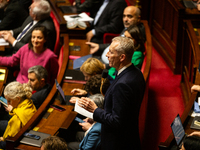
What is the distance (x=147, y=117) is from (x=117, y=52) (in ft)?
5.51

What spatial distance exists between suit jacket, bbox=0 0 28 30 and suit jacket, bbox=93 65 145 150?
9.53ft

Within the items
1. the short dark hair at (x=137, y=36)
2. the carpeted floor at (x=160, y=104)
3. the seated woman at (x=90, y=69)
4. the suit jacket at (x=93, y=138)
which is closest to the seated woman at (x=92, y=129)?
the suit jacket at (x=93, y=138)

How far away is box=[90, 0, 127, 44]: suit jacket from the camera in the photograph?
387 centimetres

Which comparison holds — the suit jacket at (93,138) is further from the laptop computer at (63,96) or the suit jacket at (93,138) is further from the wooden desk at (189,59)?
the wooden desk at (189,59)

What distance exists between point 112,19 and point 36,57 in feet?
3.68

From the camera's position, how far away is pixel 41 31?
333cm

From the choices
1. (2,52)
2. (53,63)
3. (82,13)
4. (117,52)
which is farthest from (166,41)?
(117,52)

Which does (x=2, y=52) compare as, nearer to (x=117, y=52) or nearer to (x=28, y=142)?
(x=28, y=142)

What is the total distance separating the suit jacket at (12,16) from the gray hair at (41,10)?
2.19 feet

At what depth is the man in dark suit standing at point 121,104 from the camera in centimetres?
178

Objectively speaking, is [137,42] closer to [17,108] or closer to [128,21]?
[128,21]

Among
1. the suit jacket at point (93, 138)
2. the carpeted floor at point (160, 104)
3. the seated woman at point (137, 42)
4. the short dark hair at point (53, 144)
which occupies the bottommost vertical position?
the carpeted floor at point (160, 104)

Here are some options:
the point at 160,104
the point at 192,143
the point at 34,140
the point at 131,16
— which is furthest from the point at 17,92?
the point at 160,104

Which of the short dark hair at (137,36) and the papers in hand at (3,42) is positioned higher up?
the short dark hair at (137,36)
